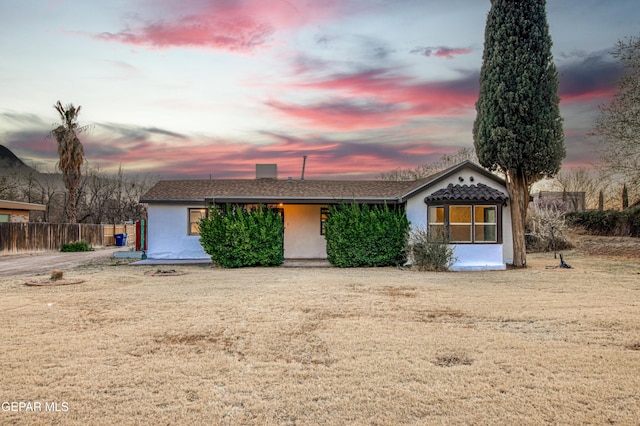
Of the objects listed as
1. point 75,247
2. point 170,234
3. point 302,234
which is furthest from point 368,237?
point 75,247

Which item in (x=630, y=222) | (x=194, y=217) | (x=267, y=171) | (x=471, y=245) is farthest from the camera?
(x=630, y=222)

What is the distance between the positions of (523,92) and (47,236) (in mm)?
26014

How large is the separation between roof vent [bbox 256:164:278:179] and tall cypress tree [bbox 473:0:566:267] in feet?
33.3

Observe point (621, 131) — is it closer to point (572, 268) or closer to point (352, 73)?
point (572, 268)

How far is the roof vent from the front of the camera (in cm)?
2180

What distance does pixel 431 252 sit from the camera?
15.2 metres

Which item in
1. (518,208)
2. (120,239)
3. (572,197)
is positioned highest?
(572,197)

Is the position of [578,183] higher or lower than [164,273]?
higher

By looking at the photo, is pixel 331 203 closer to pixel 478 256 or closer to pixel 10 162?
pixel 478 256

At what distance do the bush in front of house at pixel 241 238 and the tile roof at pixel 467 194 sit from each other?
19.1 ft

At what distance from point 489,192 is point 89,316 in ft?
42.9

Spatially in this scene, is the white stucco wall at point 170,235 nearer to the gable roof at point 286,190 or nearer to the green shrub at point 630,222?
the gable roof at point 286,190

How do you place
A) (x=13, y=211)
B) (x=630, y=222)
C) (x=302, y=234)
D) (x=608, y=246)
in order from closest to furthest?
1. (x=302, y=234)
2. (x=608, y=246)
3. (x=630, y=222)
4. (x=13, y=211)

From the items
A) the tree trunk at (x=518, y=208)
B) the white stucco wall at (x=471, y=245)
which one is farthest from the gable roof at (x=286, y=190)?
the tree trunk at (x=518, y=208)
